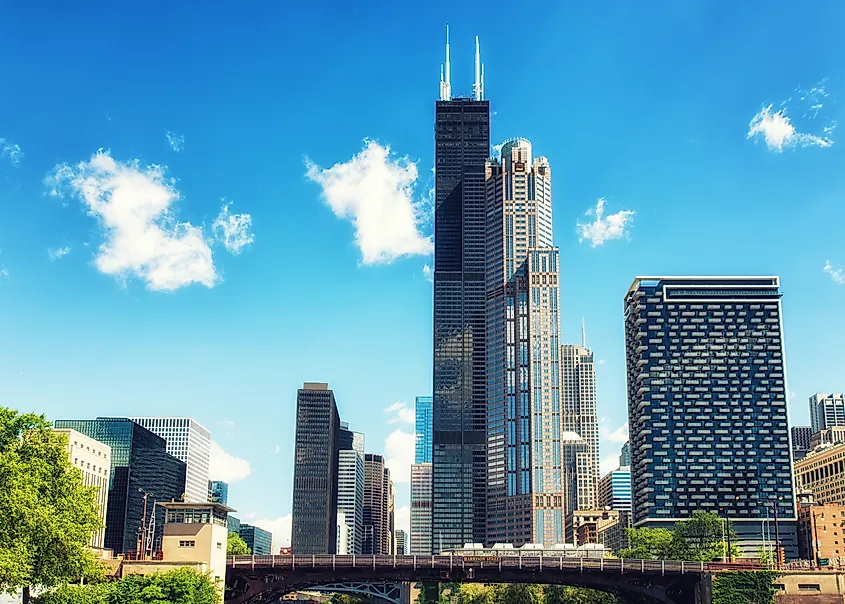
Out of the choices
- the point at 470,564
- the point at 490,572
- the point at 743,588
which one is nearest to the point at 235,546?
the point at 470,564

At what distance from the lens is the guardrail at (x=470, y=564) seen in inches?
5148

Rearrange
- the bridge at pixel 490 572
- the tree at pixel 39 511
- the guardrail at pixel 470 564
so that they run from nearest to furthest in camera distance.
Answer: the tree at pixel 39 511 → the guardrail at pixel 470 564 → the bridge at pixel 490 572

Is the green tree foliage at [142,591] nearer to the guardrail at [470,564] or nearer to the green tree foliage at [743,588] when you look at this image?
the guardrail at [470,564]

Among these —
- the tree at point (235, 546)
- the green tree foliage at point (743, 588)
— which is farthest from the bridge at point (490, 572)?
the tree at point (235, 546)

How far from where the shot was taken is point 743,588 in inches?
4993

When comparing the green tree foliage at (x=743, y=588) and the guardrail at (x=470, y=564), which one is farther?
the guardrail at (x=470, y=564)

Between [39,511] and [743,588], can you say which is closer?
[39,511]

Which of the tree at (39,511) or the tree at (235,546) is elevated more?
the tree at (39,511)

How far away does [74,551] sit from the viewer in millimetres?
90188

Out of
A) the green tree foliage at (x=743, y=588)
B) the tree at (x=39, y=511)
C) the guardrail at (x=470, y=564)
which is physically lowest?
the green tree foliage at (x=743, y=588)

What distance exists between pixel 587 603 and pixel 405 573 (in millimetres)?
51770

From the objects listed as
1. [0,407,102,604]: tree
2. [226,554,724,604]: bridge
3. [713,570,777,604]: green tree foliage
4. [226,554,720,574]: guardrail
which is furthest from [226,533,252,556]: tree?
[713,570,777,604]: green tree foliage

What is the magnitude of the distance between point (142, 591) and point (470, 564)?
4919cm

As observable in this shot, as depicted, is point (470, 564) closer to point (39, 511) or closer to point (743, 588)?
point (743, 588)
